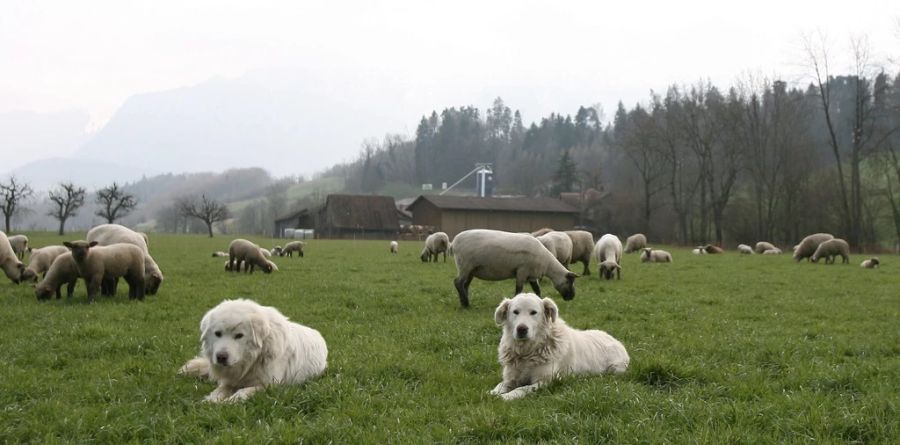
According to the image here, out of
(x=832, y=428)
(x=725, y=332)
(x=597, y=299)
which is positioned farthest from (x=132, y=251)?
(x=832, y=428)

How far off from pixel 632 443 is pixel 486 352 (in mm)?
3858

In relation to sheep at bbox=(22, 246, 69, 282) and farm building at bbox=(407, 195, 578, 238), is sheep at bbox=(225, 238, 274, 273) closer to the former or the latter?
sheep at bbox=(22, 246, 69, 282)

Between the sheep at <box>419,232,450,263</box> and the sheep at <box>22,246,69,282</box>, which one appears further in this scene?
the sheep at <box>419,232,450,263</box>

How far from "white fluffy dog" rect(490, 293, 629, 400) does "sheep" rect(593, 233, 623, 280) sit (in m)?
14.2

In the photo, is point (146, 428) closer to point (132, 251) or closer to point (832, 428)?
point (832, 428)

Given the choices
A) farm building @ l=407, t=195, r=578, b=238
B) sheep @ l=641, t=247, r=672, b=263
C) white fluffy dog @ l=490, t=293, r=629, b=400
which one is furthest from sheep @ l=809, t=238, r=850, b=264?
farm building @ l=407, t=195, r=578, b=238

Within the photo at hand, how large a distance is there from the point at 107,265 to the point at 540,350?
1111 cm

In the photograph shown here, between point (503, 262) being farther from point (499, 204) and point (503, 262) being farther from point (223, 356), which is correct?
point (499, 204)

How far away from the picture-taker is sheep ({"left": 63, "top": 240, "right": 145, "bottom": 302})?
1367 cm

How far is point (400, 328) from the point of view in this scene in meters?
10.9

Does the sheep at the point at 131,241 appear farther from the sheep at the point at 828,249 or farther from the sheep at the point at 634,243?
the sheep at the point at 634,243

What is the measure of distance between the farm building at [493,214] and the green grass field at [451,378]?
69.9m

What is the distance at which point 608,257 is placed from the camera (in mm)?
22578

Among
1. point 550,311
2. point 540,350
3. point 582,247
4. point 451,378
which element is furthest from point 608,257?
point 451,378
